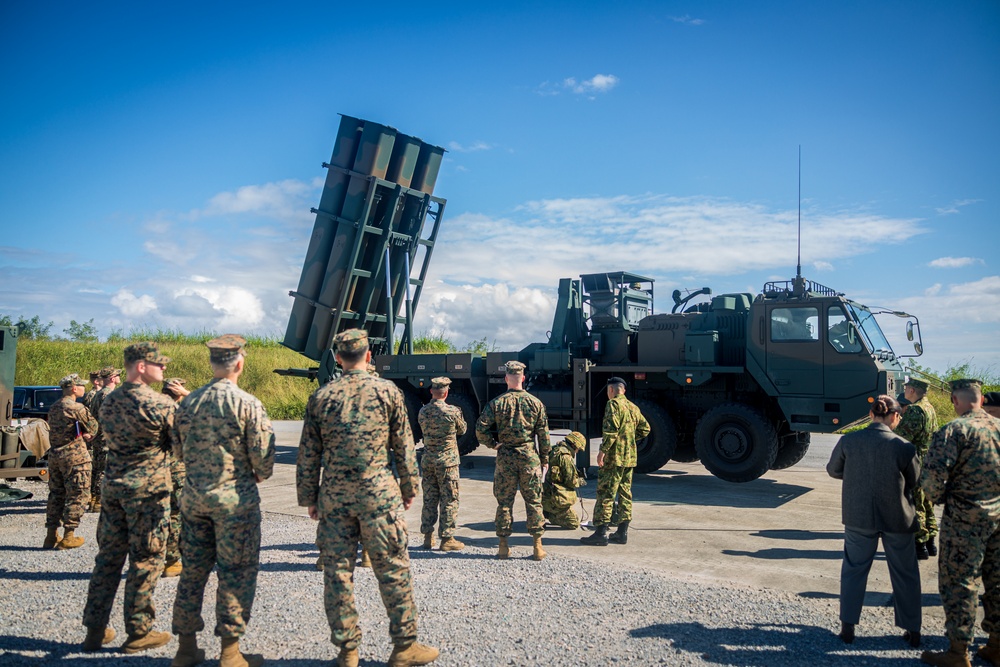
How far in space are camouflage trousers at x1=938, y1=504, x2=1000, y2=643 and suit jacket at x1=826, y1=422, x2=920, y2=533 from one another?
0.76 ft

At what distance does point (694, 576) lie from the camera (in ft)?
17.9

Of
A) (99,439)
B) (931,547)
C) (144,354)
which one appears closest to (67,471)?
(99,439)

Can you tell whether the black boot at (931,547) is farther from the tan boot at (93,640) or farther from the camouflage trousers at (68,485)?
the camouflage trousers at (68,485)

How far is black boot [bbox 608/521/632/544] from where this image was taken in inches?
256

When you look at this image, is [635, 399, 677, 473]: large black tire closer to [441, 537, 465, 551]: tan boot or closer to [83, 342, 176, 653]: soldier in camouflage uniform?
[441, 537, 465, 551]: tan boot

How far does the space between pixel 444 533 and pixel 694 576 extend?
201 cm

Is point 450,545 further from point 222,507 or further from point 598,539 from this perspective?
point 222,507

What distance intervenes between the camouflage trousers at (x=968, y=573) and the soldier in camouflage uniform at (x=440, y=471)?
11.6ft

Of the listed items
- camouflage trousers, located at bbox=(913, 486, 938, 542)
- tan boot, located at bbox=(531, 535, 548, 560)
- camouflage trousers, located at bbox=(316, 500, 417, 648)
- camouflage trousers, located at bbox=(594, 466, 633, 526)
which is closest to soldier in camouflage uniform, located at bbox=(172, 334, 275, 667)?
camouflage trousers, located at bbox=(316, 500, 417, 648)

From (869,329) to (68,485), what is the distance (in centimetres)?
872

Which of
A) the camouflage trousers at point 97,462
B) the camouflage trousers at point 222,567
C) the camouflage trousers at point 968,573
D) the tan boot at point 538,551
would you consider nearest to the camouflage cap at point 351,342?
the camouflage trousers at point 222,567

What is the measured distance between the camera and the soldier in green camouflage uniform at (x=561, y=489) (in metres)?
6.71

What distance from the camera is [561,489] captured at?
22.2 feet

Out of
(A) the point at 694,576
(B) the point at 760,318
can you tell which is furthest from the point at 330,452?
(B) the point at 760,318
